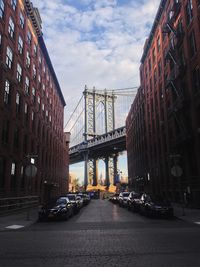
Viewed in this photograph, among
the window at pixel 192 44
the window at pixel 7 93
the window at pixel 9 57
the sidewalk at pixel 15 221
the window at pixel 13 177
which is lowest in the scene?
the sidewalk at pixel 15 221

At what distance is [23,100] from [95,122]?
70.5 meters

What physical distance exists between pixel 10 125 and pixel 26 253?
842 inches

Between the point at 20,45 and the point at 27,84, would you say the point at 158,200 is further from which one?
the point at 20,45

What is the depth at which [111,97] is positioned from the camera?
378ft

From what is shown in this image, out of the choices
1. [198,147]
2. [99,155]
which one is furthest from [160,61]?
[99,155]

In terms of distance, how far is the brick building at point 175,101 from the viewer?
28375 mm

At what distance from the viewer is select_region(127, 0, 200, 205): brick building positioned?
2838 cm

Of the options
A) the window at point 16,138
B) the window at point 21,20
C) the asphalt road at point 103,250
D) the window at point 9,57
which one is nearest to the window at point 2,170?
the window at point 16,138

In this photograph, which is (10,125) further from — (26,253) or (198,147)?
(26,253)

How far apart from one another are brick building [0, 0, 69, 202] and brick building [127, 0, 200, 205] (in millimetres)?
15147

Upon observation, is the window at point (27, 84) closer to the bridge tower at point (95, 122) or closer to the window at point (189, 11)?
the window at point (189, 11)

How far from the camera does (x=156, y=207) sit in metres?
19.8

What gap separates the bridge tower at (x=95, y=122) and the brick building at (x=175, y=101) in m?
51.1

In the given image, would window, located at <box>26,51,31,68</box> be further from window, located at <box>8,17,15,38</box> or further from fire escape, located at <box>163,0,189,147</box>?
fire escape, located at <box>163,0,189,147</box>
